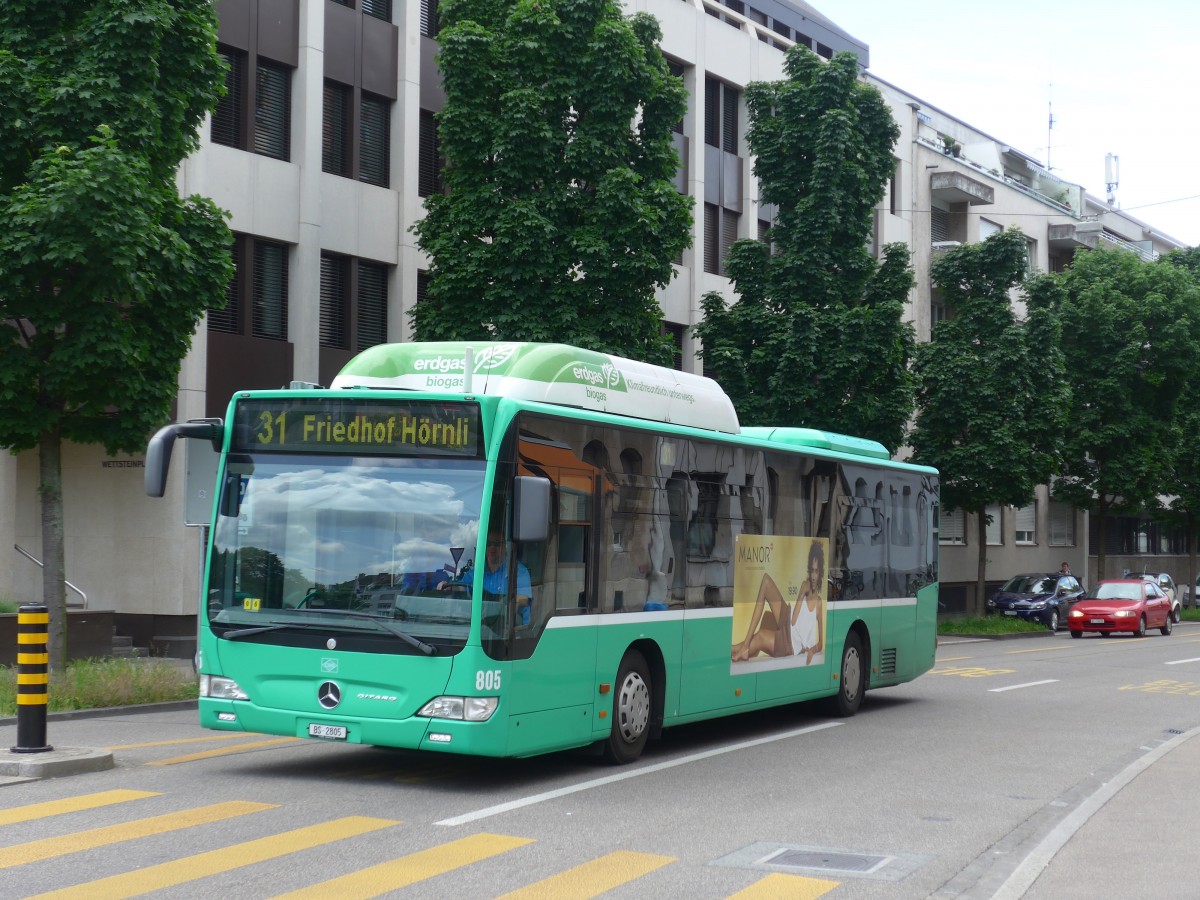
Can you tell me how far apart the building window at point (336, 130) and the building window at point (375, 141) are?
32 centimetres

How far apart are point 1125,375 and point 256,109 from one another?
31.2m

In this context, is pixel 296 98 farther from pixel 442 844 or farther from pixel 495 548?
pixel 442 844

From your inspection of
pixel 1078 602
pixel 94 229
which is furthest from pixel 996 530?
pixel 94 229

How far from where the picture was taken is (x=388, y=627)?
9.87 m

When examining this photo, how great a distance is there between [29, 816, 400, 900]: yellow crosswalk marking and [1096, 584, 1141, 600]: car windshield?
33.1m

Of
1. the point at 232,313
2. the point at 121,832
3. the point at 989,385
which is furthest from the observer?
the point at 989,385

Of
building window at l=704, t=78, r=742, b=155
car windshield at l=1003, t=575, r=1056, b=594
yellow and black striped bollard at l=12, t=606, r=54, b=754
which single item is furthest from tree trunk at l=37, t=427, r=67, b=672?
car windshield at l=1003, t=575, r=1056, b=594

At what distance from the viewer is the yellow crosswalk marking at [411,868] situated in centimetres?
689

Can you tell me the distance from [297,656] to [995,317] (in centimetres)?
3077

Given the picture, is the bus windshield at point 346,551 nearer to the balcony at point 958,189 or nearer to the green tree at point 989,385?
the green tree at point 989,385

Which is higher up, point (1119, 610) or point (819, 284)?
point (819, 284)

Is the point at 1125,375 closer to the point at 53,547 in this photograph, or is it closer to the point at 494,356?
the point at 53,547

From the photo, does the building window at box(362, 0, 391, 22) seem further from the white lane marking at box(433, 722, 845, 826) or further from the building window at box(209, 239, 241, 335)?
the white lane marking at box(433, 722, 845, 826)

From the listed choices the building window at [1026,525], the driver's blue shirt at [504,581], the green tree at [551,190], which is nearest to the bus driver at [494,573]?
the driver's blue shirt at [504,581]
